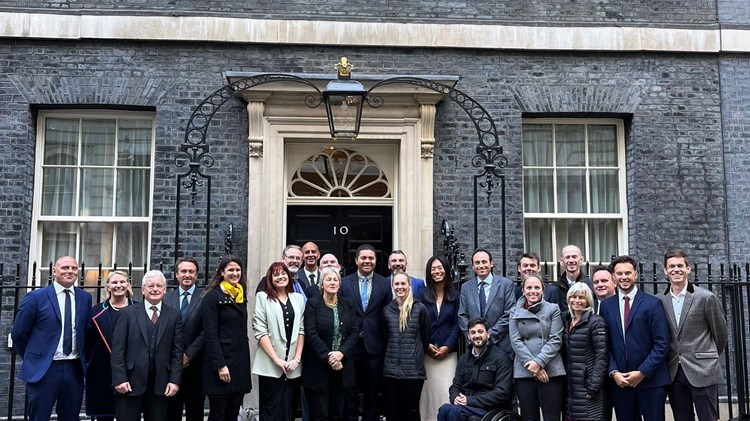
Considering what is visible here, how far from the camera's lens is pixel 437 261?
728cm

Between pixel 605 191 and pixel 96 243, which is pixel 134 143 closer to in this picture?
pixel 96 243

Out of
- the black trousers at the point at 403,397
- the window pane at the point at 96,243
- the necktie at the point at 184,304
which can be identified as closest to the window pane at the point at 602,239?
the black trousers at the point at 403,397

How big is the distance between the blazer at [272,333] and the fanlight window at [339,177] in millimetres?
3056

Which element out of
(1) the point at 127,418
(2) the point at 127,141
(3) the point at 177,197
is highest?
(2) the point at 127,141

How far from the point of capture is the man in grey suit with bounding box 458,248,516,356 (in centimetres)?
702

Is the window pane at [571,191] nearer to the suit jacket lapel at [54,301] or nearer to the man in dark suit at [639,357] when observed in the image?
the man in dark suit at [639,357]

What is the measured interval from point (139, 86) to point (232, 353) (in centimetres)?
410

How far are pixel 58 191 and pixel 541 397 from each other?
19.8 feet

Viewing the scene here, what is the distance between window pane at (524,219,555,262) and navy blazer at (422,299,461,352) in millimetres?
2684

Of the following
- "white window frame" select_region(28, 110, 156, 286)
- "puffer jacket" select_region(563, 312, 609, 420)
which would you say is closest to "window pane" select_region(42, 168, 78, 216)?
"white window frame" select_region(28, 110, 156, 286)

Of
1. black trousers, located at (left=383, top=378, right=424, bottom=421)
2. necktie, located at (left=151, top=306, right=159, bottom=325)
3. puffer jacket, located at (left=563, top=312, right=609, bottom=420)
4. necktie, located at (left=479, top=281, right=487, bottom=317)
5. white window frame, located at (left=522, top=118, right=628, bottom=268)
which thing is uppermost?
white window frame, located at (left=522, top=118, right=628, bottom=268)

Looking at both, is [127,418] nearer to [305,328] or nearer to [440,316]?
[305,328]

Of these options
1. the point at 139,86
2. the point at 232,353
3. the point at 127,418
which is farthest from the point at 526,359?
the point at 139,86

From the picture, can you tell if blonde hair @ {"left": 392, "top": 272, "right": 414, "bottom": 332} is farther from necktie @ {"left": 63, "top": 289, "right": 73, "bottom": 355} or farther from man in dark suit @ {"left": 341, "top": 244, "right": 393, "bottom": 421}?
necktie @ {"left": 63, "top": 289, "right": 73, "bottom": 355}
